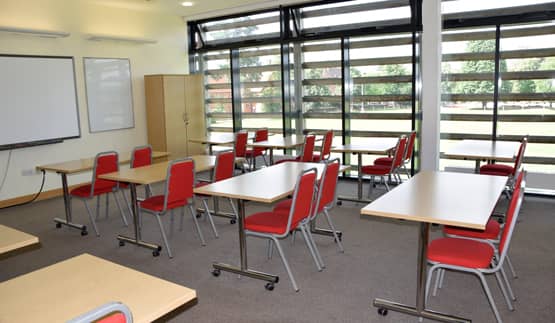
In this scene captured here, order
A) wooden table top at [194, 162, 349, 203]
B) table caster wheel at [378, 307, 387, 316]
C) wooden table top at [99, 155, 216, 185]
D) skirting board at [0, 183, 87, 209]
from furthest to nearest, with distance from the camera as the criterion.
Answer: skirting board at [0, 183, 87, 209]
wooden table top at [99, 155, 216, 185]
wooden table top at [194, 162, 349, 203]
table caster wheel at [378, 307, 387, 316]

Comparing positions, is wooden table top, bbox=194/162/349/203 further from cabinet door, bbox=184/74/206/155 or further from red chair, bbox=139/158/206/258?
cabinet door, bbox=184/74/206/155

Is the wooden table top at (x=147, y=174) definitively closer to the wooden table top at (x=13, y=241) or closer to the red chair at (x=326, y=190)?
the red chair at (x=326, y=190)

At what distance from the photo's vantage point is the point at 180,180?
439 centimetres

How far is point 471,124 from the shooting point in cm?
678

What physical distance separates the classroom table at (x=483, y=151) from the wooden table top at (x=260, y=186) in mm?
1854

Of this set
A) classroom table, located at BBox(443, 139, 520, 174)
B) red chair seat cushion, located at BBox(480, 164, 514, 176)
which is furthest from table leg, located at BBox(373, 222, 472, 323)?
red chair seat cushion, located at BBox(480, 164, 514, 176)

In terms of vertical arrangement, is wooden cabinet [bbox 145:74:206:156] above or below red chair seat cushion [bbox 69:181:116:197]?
above

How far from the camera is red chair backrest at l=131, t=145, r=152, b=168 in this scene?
5343 mm

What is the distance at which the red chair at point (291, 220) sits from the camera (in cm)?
345

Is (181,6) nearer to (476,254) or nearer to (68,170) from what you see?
(68,170)

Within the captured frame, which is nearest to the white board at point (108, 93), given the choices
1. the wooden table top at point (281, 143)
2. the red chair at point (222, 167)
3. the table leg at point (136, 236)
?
the wooden table top at point (281, 143)

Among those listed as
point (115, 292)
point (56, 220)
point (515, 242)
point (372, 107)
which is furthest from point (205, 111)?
point (115, 292)

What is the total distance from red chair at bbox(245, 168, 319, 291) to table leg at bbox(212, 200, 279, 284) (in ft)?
0.25

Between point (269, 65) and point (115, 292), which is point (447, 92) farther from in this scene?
point (115, 292)
